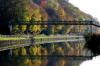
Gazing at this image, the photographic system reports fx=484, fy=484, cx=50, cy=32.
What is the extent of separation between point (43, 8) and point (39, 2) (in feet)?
11.3

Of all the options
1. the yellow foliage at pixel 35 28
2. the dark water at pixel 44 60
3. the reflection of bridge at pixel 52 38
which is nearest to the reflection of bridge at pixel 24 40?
the reflection of bridge at pixel 52 38

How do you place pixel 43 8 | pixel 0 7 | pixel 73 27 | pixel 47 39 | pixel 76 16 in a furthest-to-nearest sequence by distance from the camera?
pixel 76 16 < pixel 73 27 < pixel 43 8 < pixel 47 39 < pixel 0 7

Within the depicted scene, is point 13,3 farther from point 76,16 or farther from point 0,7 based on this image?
point 76,16

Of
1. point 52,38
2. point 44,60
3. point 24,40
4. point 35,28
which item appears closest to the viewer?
point 44,60

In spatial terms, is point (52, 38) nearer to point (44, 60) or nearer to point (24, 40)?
point (24, 40)

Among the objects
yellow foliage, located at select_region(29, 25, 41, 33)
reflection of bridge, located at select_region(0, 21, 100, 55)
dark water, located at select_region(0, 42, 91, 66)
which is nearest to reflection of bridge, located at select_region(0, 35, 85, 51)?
reflection of bridge, located at select_region(0, 21, 100, 55)

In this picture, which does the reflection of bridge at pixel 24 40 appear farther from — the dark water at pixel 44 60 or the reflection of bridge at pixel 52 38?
the dark water at pixel 44 60

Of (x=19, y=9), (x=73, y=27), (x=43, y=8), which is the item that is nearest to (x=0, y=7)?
(x=19, y=9)

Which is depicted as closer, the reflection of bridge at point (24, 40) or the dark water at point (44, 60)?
the dark water at point (44, 60)

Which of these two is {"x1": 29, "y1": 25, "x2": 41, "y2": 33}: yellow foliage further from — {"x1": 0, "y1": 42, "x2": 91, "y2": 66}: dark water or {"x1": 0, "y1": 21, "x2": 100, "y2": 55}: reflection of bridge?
{"x1": 0, "y1": 42, "x2": 91, "y2": 66}: dark water

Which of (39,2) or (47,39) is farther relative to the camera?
(39,2)

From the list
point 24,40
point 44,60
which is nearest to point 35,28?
point 24,40

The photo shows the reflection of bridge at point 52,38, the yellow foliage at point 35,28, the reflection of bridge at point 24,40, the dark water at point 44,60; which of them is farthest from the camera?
the yellow foliage at point 35,28

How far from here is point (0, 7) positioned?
11462 cm
